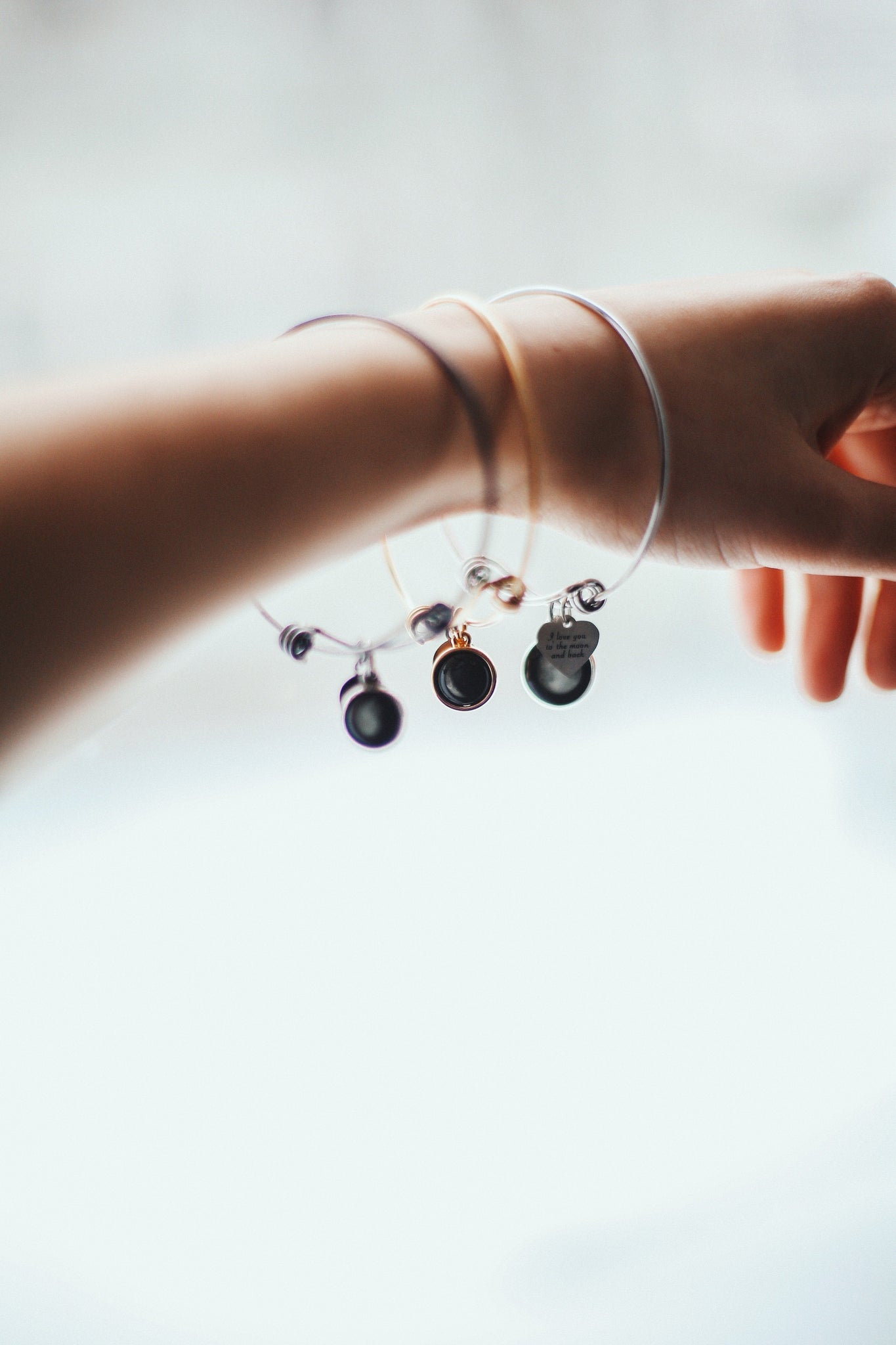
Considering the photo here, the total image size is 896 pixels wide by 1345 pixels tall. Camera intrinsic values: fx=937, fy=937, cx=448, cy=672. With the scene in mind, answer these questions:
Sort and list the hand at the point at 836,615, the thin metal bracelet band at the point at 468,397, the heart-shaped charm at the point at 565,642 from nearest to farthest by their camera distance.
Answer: the thin metal bracelet band at the point at 468,397 < the heart-shaped charm at the point at 565,642 < the hand at the point at 836,615

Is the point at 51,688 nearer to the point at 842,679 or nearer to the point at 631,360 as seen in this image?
the point at 631,360

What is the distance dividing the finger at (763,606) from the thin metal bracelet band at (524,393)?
0.44 meters

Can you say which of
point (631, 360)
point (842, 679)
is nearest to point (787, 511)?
point (631, 360)

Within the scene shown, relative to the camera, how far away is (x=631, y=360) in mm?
711

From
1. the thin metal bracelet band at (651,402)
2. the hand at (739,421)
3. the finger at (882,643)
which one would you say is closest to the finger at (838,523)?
the hand at (739,421)

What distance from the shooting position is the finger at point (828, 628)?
1.02 meters

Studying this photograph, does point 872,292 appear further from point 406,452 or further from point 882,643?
point 406,452

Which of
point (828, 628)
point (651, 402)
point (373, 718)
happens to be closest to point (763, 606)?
point (828, 628)

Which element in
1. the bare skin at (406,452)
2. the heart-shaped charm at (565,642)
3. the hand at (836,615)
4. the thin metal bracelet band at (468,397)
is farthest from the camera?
the hand at (836,615)

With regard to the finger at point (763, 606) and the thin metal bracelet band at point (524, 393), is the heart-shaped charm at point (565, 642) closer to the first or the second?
the thin metal bracelet band at point (524, 393)

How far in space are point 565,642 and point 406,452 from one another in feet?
0.72

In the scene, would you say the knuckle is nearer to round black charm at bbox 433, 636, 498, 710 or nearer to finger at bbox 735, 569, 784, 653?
finger at bbox 735, 569, 784, 653

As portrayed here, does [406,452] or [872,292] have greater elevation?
[872,292]

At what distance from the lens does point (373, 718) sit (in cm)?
73
